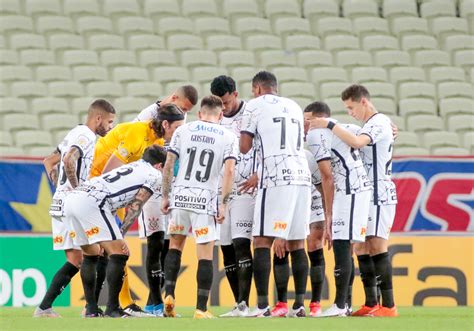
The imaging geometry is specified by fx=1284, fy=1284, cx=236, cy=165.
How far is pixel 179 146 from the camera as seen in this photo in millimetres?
10875

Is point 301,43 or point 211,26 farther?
point 211,26

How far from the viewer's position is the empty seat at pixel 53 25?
1945 cm

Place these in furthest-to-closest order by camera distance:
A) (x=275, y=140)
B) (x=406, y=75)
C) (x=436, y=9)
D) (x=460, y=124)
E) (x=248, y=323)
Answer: (x=436, y=9) < (x=406, y=75) < (x=460, y=124) < (x=275, y=140) < (x=248, y=323)

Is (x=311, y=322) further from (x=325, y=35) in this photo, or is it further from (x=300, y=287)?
Answer: (x=325, y=35)

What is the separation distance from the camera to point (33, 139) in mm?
17078

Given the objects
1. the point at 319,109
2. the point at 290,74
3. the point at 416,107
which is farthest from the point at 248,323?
the point at 290,74

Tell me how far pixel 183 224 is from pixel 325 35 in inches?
380

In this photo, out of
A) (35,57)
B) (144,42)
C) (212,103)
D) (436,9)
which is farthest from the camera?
(436,9)

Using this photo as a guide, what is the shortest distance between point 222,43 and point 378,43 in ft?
7.91

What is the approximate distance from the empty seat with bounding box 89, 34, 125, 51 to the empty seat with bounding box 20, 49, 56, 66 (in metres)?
0.70

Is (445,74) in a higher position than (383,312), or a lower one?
higher

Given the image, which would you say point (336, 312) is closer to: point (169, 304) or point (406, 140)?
point (169, 304)

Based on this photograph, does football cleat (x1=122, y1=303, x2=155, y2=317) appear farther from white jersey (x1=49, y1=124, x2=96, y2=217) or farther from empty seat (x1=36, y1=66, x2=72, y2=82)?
empty seat (x1=36, y1=66, x2=72, y2=82)

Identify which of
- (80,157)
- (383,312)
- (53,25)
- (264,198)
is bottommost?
(383,312)
